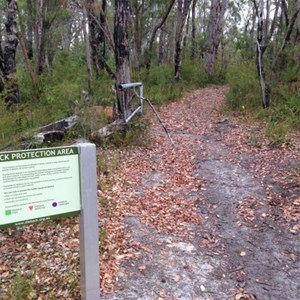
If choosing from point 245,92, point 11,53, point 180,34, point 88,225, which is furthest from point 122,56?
point 180,34

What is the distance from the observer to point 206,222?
470 centimetres

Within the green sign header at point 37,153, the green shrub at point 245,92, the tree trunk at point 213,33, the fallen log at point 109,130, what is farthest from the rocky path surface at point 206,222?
the tree trunk at point 213,33

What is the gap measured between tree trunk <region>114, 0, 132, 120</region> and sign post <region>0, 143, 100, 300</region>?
4.97 m

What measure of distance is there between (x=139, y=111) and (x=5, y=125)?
3.00 meters

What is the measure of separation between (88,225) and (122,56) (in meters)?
5.57

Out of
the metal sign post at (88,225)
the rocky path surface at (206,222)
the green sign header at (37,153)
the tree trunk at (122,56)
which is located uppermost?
the tree trunk at (122,56)

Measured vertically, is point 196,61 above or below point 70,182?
above

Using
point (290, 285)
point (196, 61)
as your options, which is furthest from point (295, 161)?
point (196, 61)

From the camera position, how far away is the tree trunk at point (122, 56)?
7574 millimetres

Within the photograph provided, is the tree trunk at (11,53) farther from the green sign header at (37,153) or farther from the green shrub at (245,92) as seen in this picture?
the green sign header at (37,153)

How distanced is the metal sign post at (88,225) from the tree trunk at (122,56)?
494 centimetres

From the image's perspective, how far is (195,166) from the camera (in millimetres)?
6684

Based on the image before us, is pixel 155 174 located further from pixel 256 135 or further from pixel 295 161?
pixel 256 135

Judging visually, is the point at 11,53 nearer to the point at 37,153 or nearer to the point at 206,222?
the point at 206,222
